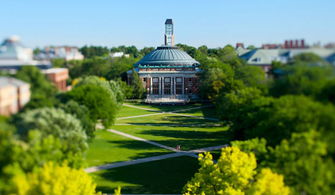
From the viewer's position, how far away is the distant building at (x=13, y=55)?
1658 centimetres

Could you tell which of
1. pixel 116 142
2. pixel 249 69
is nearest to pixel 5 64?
pixel 249 69

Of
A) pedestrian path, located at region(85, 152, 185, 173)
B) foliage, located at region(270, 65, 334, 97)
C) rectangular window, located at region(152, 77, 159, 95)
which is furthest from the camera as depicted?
rectangular window, located at region(152, 77, 159, 95)

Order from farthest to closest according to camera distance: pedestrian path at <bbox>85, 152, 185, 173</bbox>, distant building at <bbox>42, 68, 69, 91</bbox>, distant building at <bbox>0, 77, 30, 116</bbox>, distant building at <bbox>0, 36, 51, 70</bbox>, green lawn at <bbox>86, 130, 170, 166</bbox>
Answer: green lawn at <bbox>86, 130, 170, 166</bbox> → pedestrian path at <bbox>85, 152, 185, 173</bbox> → distant building at <bbox>42, 68, 69, 91</bbox> → distant building at <bbox>0, 36, 51, 70</bbox> → distant building at <bbox>0, 77, 30, 116</bbox>

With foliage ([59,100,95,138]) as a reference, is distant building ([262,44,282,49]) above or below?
above

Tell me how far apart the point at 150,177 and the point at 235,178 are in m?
14.0

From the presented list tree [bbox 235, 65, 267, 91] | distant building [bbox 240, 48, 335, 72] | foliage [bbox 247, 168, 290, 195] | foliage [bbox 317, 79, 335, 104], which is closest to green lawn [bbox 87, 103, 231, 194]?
tree [bbox 235, 65, 267, 91]

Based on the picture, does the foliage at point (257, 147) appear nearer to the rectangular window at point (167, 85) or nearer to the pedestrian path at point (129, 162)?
the pedestrian path at point (129, 162)

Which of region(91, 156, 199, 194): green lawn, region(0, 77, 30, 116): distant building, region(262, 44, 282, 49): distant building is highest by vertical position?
region(262, 44, 282, 49): distant building

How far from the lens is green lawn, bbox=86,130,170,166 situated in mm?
37719

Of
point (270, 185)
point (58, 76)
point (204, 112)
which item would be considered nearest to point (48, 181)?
point (58, 76)

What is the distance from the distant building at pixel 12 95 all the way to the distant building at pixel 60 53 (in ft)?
6.57

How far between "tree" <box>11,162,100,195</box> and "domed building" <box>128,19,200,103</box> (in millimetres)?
72488

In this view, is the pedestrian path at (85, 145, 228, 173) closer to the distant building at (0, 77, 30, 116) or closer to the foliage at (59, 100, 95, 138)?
the foliage at (59, 100, 95, 138)

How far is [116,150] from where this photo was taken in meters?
41.2
